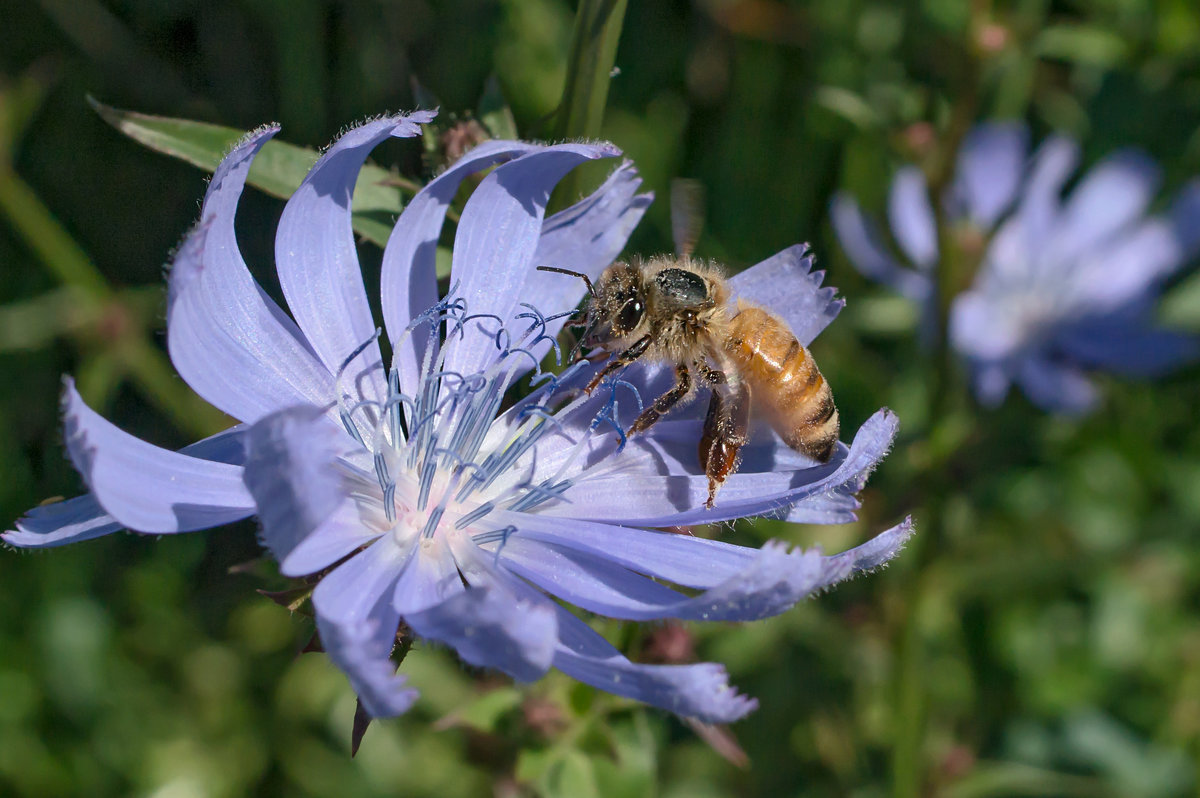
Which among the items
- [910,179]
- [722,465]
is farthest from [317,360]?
[910,179]

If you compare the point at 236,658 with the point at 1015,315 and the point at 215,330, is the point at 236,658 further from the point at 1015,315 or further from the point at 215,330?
the point at 1015,315

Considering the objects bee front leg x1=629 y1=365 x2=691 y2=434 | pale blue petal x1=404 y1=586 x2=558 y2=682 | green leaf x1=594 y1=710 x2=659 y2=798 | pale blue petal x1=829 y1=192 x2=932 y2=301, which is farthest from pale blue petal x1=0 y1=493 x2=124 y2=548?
pale blue petal x1=829 y1=192 x2=932 y2=301

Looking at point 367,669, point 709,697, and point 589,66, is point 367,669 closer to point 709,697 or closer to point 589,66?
point 709,697

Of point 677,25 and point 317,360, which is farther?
point 677,25

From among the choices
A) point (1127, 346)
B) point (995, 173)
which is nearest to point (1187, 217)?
point (1127, 346)

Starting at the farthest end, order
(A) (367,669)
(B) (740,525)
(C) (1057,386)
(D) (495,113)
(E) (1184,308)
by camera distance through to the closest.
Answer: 1. (C) (1057,386)
2. (E) (1184,308)
3. (B) (740,525)
4. (D) (495,113)
5. (A) (367,669)

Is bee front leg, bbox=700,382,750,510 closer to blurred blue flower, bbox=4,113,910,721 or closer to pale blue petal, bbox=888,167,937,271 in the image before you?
blurred blue flower, bbox=4,113,910,721

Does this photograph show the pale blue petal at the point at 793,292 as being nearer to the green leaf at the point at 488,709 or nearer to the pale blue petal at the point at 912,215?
the green leaf at the point at 488,709
